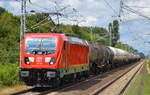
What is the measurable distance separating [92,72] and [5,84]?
1578 centimetres

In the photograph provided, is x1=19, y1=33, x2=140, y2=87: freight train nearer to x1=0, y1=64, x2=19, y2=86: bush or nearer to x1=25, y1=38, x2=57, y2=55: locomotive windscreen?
x1=25, y1=38, x2=57, y2=55: locomotive windscreen

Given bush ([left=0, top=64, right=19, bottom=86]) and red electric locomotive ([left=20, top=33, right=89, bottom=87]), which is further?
bush ([left=0, top=64, right=19, bottom=86])

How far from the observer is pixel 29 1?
1161 inches

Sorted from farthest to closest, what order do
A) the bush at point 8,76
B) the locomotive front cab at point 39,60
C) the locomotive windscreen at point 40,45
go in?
the bush at point 8,76
the locomotive windscreen at point 40,45
the locomotive front cab at point 39,60

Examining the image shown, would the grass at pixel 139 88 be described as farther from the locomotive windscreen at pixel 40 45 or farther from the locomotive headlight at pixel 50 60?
the locomotive windscreen at pixel 40 45

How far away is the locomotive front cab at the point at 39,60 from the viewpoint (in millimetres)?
20562

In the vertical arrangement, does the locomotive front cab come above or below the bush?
above

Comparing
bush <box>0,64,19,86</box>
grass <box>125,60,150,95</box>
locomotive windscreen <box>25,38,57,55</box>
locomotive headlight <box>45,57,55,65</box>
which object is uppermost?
locomotive windscreen <box>25,38,57,55</box>

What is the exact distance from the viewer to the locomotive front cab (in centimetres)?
2056

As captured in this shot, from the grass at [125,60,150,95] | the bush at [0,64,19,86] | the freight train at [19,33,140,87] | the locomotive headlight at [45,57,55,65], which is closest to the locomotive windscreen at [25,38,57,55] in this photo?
the freight train at [19,33,140,87]

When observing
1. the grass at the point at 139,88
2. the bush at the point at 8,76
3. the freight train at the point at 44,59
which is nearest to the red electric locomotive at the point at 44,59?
the freight train at the point at 44,59

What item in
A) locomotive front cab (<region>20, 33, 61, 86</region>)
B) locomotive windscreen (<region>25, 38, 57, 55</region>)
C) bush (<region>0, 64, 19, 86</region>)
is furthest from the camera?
bush (<region>0, 64, 19, 86</region>)

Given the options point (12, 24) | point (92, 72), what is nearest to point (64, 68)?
point (92, 72)

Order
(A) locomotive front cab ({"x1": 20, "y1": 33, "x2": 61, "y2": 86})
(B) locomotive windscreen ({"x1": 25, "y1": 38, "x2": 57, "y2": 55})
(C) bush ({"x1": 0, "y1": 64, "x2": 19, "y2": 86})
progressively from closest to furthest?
(A) locomotive front cab ({"x1": 20, "y1": 33, "x2": 61, "y2": 86}) → (B) locomotive windscreen ({"x1": 25, "y1": 38, "x2": 57, "y2": 55}) → (C) bush ({"x1": 0, "y1": 64, "x2": 19, "y2": 86})
